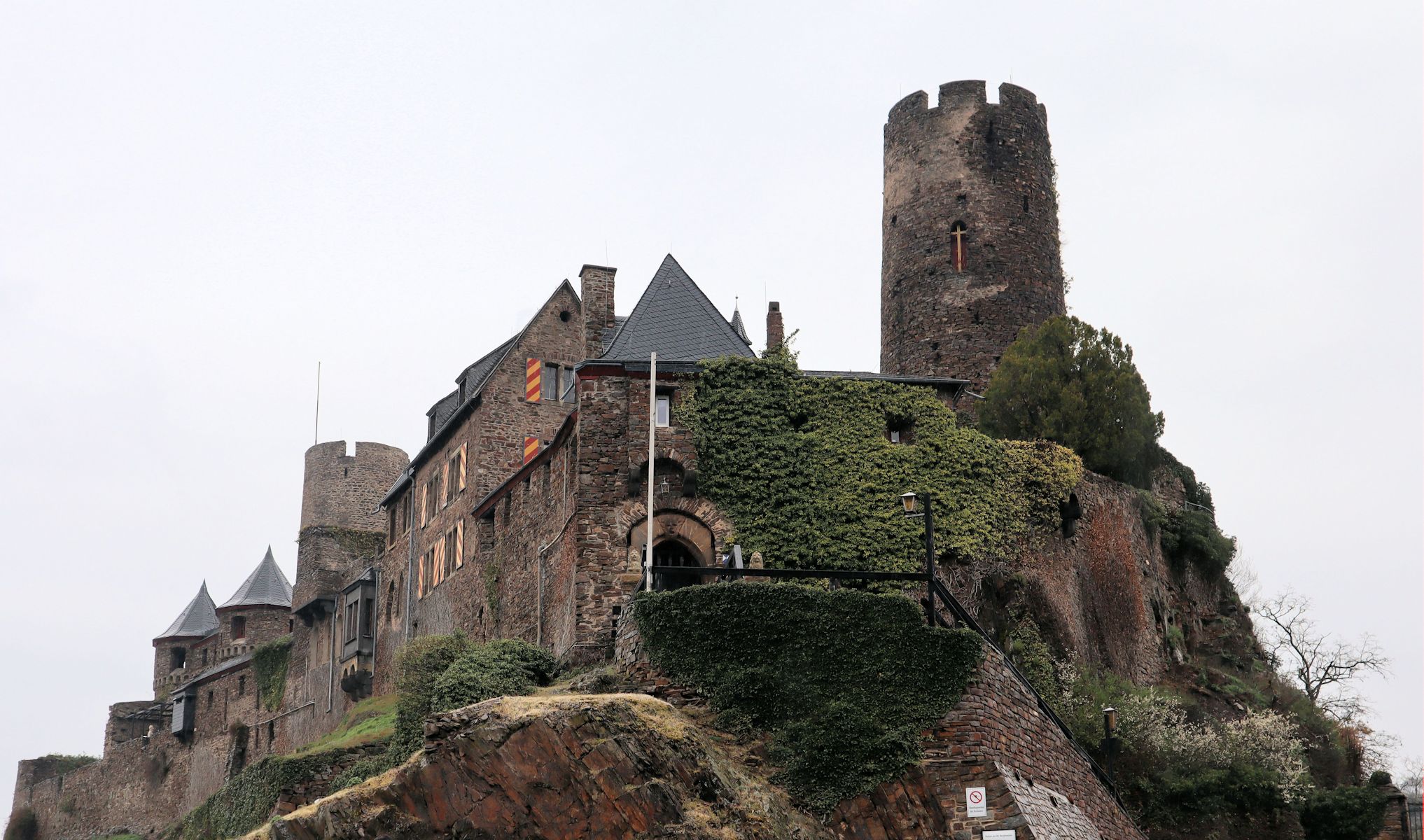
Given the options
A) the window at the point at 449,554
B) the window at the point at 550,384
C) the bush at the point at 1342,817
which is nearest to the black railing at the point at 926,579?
the bush at the point at 1342,817

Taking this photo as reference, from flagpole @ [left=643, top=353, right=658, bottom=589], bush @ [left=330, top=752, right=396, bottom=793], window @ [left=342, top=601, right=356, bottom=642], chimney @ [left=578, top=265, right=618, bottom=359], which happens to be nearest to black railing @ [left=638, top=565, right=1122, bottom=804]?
flagpole @ [left=643, top=353, right=658, bottom=589]

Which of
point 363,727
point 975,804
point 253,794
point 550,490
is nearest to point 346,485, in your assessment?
point 363,727

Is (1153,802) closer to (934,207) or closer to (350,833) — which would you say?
(350,833)

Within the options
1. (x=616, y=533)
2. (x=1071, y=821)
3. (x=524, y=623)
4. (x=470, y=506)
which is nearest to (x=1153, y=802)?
(x=1071, y=821)

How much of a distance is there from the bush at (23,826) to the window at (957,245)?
154ft

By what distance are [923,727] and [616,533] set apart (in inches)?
337

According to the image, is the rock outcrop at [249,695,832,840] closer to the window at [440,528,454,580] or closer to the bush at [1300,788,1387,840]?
the bush at [1300,788,1387,840]

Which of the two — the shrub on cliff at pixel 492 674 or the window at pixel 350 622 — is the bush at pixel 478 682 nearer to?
the shrub on cliff at pixel 492 674

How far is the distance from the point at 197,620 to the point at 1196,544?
159ft

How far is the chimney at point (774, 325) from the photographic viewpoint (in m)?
40.9

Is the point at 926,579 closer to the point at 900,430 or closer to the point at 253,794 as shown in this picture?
the point at 900,430

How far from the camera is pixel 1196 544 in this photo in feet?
131

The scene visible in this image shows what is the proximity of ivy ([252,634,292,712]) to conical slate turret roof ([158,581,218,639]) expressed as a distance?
14.7 metres

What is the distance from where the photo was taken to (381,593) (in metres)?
50.2
